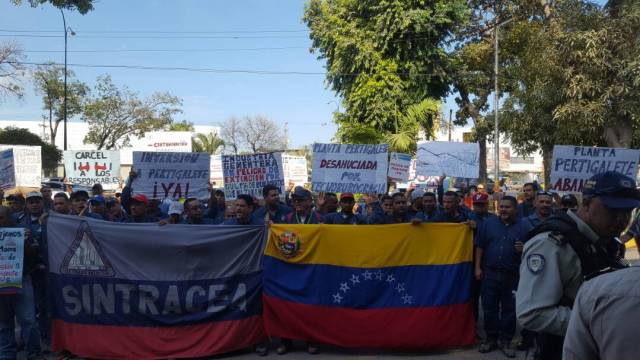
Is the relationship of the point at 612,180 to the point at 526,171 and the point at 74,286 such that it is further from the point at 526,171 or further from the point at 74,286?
the point at 526,171

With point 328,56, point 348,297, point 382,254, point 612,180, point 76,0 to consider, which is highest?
point 328,56

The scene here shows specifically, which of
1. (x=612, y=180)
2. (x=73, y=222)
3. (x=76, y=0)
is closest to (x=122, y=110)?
(x=76, y=0)

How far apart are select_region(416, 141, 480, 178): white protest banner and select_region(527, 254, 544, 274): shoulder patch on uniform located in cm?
893

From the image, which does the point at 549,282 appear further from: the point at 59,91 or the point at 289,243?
the point at 59,91

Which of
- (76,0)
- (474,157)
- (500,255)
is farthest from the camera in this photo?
(474,157)

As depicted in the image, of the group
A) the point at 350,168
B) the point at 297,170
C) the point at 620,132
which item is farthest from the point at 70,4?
the point at 297,170

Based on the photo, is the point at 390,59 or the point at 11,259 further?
the point at 390,59

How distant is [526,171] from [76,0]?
Answer: 7049 centimetres

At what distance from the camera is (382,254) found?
21.1ft

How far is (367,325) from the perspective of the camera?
6.29 meters

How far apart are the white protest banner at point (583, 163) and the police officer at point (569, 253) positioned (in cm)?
660

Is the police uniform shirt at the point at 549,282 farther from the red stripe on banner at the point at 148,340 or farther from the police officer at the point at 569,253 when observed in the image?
the red stripe on banner at the point at 148,340

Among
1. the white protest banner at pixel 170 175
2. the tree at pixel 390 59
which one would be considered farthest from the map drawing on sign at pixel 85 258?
the tree at pixel 390 59

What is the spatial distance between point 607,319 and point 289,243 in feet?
16.6
